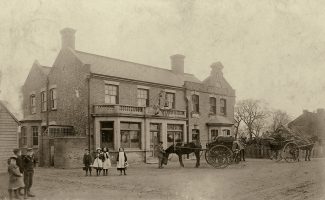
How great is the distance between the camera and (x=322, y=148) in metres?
31.5

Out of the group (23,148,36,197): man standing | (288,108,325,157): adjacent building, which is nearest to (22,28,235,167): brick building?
(23,148,36,197): man standing

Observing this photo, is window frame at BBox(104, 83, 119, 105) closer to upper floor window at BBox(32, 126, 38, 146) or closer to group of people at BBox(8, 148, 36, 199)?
upper floor window at BBox(32, 126, 38, 146)

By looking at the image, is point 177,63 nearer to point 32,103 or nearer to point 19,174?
point 32,103

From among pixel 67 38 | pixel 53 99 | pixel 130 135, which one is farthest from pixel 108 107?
pixel 67 38

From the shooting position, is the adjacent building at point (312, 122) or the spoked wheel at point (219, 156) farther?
the adjacent building at point (312, 122)

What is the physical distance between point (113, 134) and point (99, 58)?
6.89 meters

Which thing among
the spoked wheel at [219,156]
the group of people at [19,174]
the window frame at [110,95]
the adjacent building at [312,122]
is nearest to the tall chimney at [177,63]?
the window frame at [110,95]

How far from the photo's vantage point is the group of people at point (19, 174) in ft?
36.3

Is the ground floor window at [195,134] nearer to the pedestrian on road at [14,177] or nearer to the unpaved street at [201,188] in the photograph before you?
the unpaved street at [201,188]

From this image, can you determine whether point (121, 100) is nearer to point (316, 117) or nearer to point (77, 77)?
point (77, 77)

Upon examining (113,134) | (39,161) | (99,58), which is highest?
(99,58)

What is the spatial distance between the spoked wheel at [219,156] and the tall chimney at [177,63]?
17.6 m

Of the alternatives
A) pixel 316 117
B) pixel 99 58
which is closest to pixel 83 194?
pixel 99 58

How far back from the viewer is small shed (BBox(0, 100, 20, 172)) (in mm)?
19391
